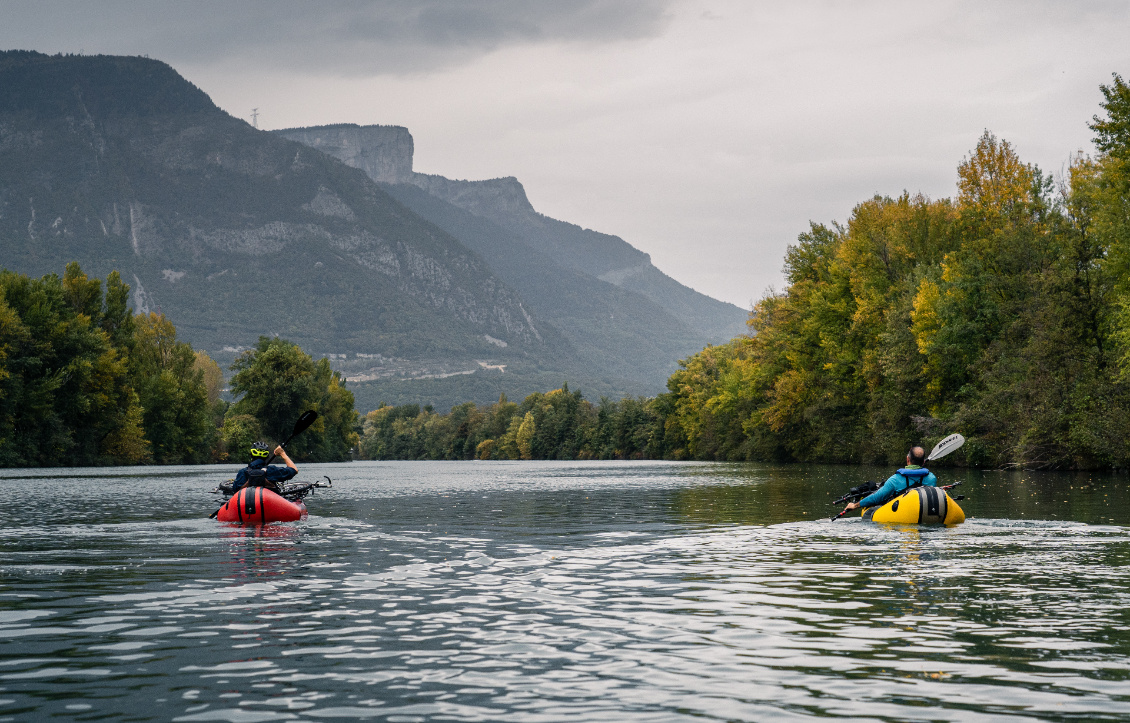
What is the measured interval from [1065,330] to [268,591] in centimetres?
4811

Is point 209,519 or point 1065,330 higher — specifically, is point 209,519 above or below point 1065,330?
below

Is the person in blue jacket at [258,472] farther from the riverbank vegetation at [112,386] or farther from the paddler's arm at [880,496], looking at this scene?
the riverbank vegetation at [112,386]

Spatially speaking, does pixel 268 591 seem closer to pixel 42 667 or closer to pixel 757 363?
pixel 42 667

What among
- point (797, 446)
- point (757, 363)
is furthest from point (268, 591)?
point (757, 363)

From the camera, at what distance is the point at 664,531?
2417 cm

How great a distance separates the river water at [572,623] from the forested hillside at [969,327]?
27352mm

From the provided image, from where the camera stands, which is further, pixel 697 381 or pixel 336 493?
pixel 697 381

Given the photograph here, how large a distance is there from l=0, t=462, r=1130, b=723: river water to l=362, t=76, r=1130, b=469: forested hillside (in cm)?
2735

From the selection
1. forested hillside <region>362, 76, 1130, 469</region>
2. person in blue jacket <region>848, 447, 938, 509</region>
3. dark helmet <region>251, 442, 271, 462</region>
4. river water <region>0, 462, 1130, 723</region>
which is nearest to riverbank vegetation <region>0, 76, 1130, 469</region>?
forested hillside <region>362, 76, 1130, 469</region>

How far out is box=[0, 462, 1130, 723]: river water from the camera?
27.2ft

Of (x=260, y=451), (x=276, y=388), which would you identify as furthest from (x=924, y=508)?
(x=276, y=388)

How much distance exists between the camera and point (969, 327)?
2379 inches

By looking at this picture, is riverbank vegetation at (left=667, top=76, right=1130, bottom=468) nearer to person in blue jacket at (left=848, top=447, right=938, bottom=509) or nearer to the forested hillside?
the forested hillside

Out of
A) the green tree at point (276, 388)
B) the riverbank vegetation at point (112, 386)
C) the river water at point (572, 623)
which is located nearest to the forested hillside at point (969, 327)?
the river water at point (572, 623)
